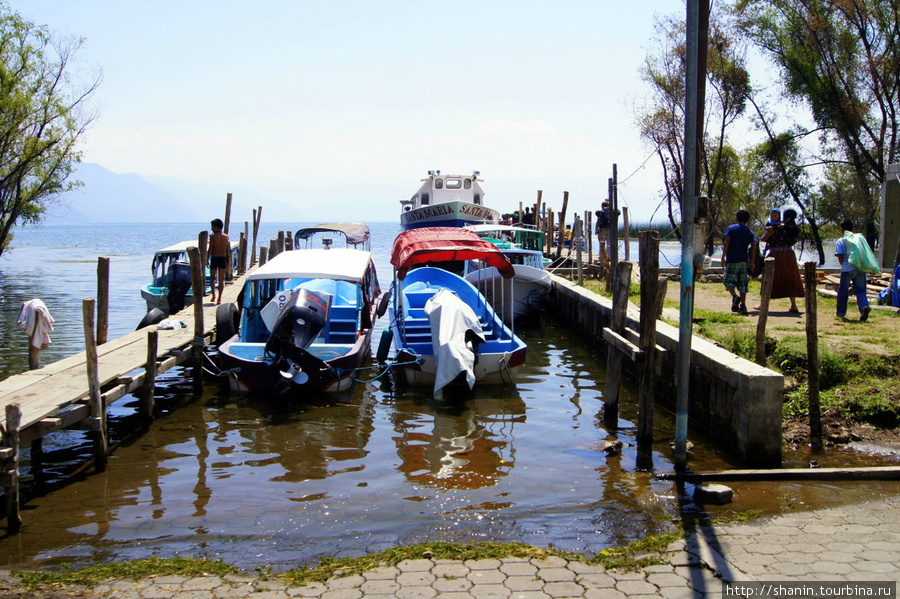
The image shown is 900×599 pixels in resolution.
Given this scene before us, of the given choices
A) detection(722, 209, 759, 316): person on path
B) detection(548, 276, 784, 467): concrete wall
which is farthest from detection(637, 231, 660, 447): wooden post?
detection(722, 209, 759, 316): person on path

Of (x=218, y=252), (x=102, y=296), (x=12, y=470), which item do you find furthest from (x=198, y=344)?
(x=12, y=470)

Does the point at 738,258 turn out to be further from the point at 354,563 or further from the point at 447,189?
the point at 447,189

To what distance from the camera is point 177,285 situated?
17062mm

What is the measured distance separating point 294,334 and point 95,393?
311 cm

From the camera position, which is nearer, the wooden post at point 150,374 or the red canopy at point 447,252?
the wooden post at point 150,374

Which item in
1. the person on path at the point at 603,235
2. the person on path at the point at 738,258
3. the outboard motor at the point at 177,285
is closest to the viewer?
the person on path at the point at 738,258

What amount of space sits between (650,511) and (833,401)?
11.3 feet

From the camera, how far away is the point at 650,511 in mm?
6266

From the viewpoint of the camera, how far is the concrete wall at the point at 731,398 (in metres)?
7.25

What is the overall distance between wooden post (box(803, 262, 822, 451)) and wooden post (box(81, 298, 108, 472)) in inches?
292

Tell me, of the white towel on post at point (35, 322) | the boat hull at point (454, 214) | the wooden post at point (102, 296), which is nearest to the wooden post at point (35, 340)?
the white towel on post at point (35, 322)

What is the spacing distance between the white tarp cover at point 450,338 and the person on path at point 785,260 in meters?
5.42

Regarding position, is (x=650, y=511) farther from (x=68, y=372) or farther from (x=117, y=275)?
(x=117, y=275)

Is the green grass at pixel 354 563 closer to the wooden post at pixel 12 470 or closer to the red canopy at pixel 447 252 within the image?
the wooden post at pixel 12 470
